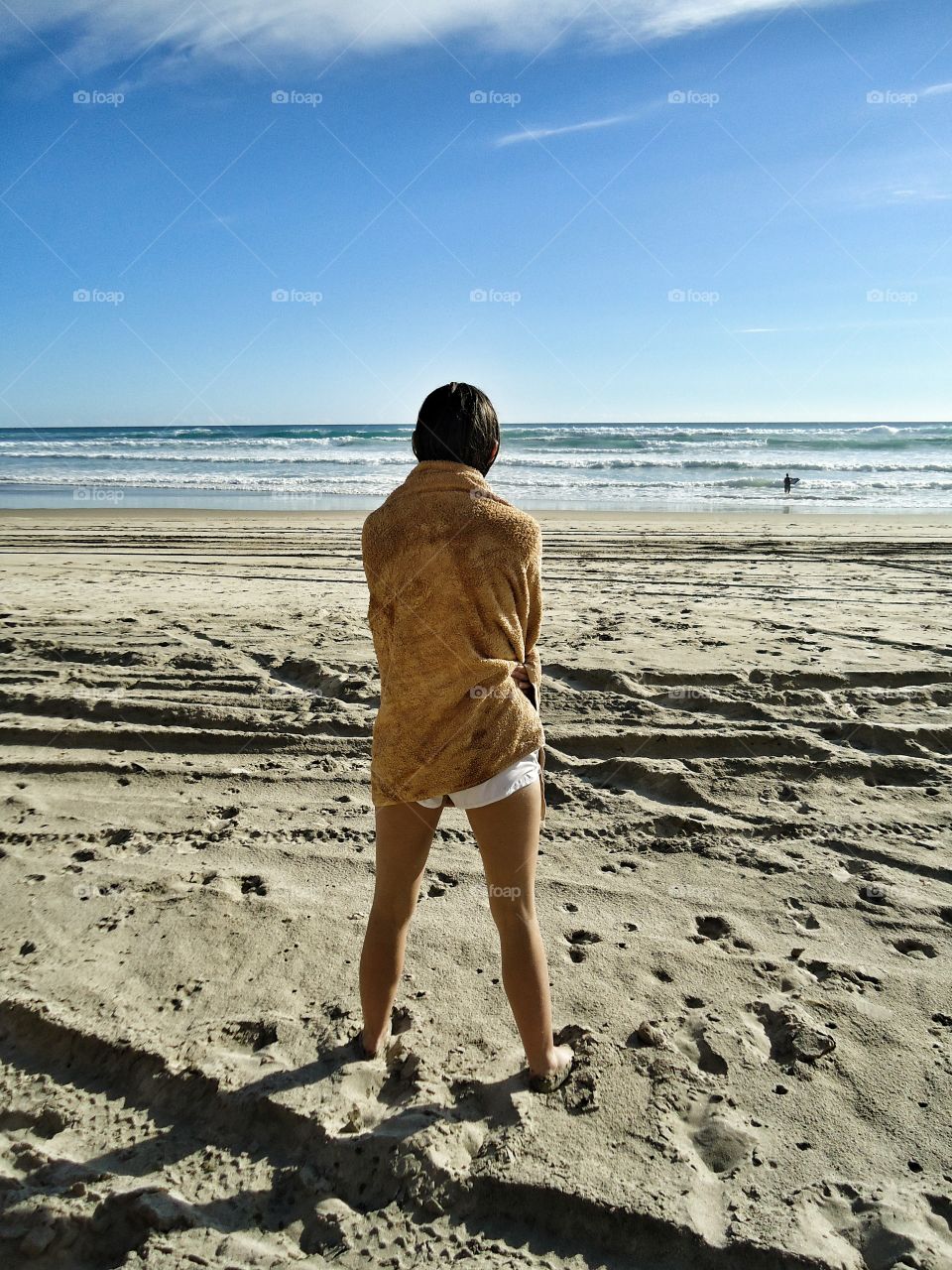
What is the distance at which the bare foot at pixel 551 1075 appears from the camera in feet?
7.55

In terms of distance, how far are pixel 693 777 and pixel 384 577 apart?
2480 mm

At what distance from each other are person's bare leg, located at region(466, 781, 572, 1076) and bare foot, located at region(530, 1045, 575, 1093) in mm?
65

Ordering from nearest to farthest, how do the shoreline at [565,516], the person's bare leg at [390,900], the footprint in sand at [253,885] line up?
1. the person's bare leg at [390,900]
2. the footprint in sand at [253,885]
3. the shoreline at [565,516]

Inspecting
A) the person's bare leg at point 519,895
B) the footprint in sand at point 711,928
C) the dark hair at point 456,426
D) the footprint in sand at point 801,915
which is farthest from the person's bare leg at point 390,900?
the footprint in sand at point 801,915

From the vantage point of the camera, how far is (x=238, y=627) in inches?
253

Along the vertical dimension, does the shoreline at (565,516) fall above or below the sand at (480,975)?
above

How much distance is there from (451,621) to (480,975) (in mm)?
1357

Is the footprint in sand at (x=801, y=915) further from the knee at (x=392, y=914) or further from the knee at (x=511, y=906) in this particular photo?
the knee at (x=392, y=914)

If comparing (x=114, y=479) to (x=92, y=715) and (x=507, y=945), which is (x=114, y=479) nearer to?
(x=92, y=715)

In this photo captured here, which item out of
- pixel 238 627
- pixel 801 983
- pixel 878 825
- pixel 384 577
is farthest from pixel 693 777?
pixel 238 627

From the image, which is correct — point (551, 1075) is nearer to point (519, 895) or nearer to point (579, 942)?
point (519, 895)

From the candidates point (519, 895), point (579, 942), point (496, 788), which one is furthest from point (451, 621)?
point (579, 942)

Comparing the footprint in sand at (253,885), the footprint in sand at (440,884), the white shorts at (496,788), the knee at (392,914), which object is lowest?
the footprint in sand at (440,884)

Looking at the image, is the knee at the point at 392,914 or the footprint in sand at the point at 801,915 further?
the footprint in sand at the point at 801,915
